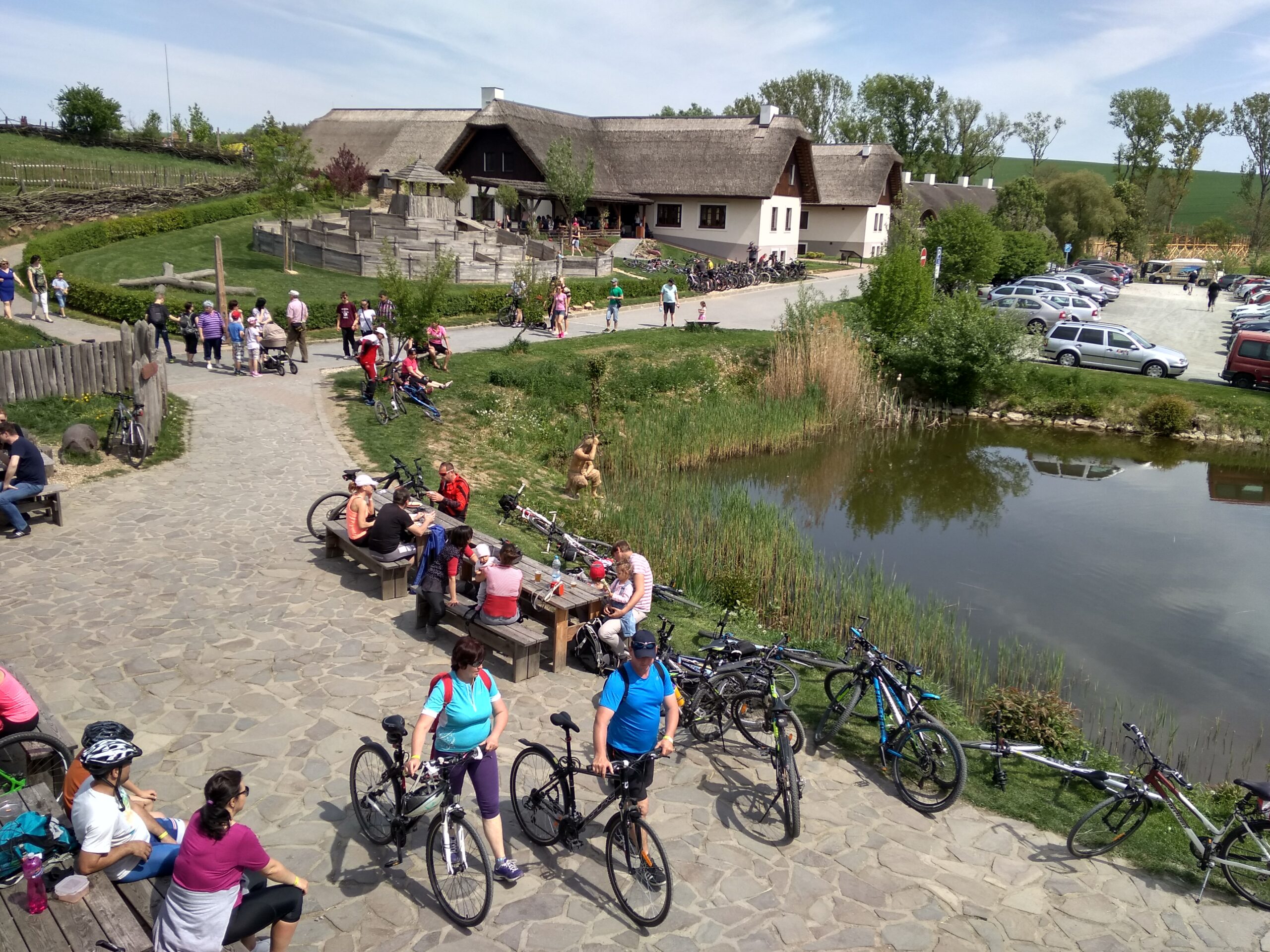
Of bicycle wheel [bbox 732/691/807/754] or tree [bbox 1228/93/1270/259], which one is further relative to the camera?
tree [bbox 1228/93/1270/259]

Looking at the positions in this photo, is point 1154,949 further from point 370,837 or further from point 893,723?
point 370,837

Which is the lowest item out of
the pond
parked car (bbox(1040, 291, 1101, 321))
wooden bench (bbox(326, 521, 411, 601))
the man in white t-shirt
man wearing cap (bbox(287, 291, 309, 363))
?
the pond

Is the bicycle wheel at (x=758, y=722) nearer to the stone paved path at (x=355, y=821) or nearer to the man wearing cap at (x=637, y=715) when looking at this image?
the stone paved path at (x=355, y=821)

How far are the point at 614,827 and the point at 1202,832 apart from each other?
518 cm

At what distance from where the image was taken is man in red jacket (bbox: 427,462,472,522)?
38.9 ft

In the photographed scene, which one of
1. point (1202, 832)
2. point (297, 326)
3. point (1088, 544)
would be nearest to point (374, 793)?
point (1202, 832)

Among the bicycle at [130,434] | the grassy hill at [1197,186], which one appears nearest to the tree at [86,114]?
the bicycle at [130,434]

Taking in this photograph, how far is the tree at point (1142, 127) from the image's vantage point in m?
79.9

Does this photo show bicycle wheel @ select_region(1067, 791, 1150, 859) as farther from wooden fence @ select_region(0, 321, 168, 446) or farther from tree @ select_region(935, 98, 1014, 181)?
tree @ select_region(935, 98, 1014, 181)

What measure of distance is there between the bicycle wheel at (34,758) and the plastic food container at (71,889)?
163cm

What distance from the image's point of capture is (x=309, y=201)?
34.4 m

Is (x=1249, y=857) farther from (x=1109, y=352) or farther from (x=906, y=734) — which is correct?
(x=1109, y=352)

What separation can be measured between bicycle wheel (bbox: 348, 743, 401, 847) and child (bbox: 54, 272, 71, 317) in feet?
77.7

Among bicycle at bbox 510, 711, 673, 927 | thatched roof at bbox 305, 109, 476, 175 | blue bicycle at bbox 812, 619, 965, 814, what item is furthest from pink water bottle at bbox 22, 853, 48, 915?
thatched roof at bbox 305, 109, 476, 175
